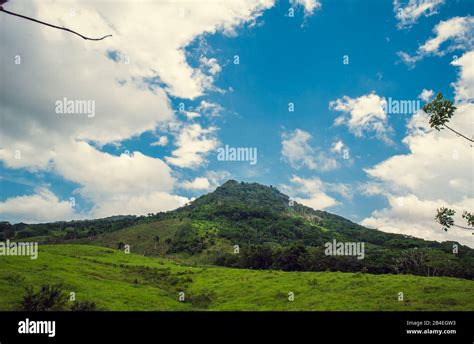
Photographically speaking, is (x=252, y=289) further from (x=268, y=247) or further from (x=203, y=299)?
(x=268, y=247)

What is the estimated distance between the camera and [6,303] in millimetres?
29125

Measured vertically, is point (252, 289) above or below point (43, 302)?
below

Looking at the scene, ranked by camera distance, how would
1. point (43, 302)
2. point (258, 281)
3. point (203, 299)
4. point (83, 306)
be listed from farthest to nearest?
point (258, 281) < point (203, 299) < point (83, 306) < point (43, 302)

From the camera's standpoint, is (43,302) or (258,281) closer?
(43,302)

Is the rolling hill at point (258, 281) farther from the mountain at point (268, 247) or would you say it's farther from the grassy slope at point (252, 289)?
the mountain at point (268, 247)

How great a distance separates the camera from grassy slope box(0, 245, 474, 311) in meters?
35.1

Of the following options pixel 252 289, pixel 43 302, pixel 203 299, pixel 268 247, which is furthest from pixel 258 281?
pixel 268 247

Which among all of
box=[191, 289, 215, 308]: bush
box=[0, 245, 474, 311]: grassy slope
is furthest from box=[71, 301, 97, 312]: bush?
box=[191, 289, 215, 308]: bush

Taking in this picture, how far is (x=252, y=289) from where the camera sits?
4750cm

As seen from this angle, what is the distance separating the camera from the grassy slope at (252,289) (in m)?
35.1

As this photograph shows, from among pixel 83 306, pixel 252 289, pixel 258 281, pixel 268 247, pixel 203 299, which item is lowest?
pixel 203 299
